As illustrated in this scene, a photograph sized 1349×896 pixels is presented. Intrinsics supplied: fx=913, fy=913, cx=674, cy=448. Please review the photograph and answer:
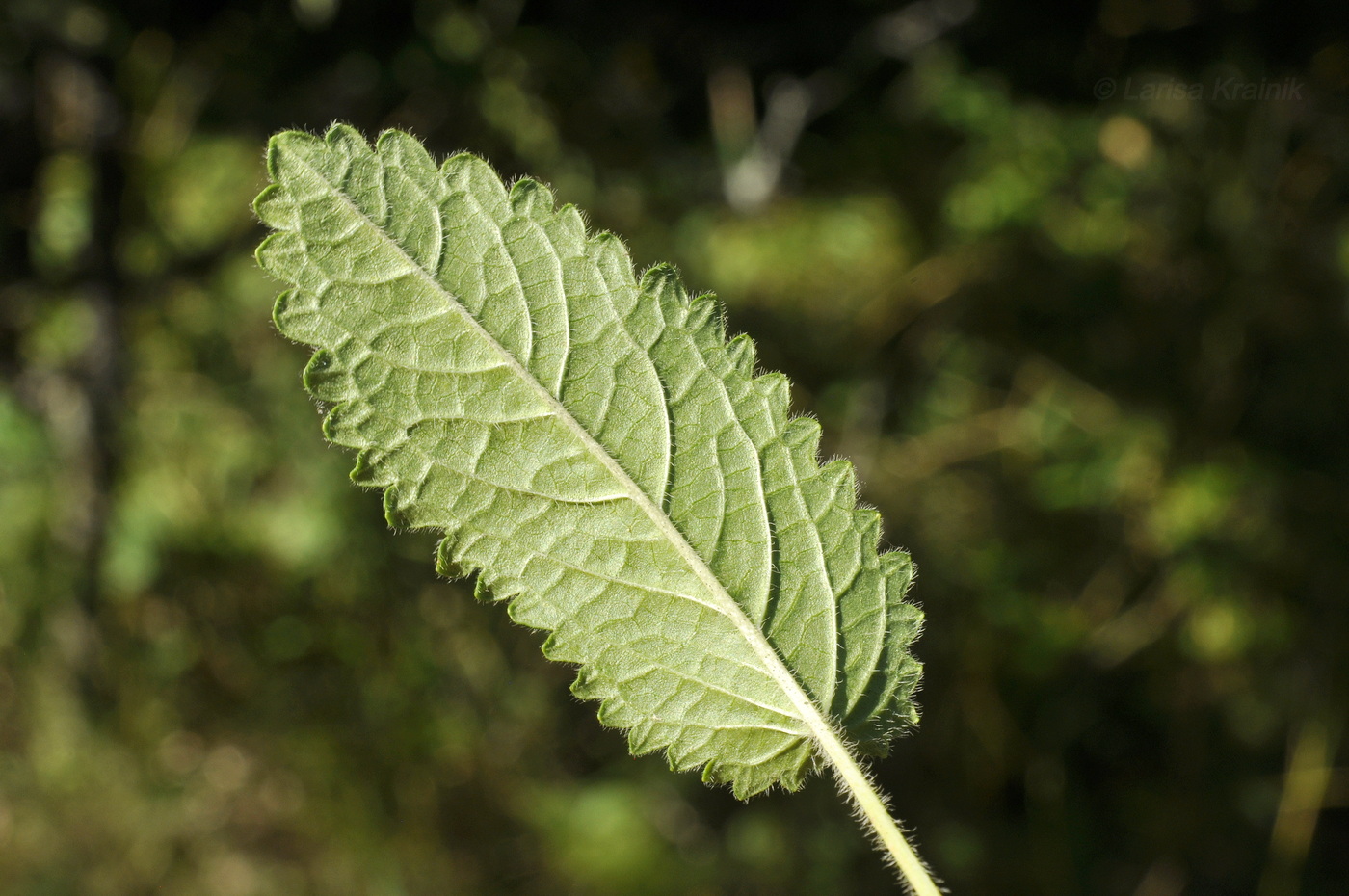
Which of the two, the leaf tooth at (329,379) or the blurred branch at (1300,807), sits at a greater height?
the leaf tooth at (329,379)

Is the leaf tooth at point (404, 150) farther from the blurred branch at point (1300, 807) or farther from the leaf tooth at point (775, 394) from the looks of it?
the blurred branch at point (1300, 807)

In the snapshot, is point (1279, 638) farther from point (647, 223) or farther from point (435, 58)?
point (435, 58)

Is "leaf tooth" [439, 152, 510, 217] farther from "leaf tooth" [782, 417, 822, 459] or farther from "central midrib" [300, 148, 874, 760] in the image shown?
"leaf tooth" [782, 417, 822, 459]

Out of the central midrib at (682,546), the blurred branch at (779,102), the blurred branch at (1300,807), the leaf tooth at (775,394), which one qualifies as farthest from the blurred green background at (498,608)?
the leaf tooth at (775,394)

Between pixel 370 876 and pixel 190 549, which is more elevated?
pixel 190 549

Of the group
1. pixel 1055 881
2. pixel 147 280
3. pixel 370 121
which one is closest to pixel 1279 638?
pixel 1055 881

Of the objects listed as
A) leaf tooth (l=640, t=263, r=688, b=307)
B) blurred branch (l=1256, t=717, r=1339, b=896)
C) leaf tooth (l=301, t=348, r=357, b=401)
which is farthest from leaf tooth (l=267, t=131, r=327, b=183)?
blurred branch (l=1256, t=717, r=1339, b=896)

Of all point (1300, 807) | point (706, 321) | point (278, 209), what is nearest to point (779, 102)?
point (1300, 807)

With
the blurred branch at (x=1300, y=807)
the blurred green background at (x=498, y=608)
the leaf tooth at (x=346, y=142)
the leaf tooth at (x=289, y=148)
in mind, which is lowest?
the blurred branch at (x=1300, y=807)
